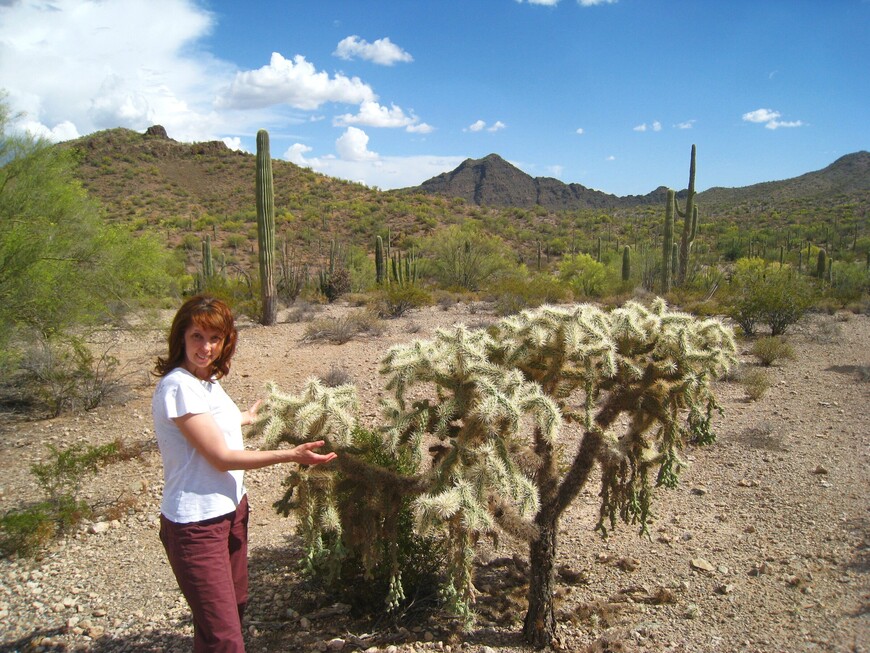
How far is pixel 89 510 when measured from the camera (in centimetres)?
548

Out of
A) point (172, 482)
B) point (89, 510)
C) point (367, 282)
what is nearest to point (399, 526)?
point (172, 482)

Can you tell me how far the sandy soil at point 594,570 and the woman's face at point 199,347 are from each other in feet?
6.55

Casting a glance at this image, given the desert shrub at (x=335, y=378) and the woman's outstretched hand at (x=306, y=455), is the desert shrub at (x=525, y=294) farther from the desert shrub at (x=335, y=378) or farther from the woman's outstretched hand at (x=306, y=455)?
the woman's outstretched hand at (x=306, y=455)

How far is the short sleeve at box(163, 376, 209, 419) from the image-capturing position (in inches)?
99.0

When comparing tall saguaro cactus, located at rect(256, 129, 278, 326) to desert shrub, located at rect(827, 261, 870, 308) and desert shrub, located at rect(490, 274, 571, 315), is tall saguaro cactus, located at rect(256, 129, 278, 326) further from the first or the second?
desert shrub, located at rect(827, 261, 870, 308)

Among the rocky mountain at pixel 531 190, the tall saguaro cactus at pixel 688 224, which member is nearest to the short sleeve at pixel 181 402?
the tall saguaro cactus at pixel 688 224

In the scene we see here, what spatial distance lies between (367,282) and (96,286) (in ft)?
49.6

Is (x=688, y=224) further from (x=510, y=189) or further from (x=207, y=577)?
(x=510, y=189)

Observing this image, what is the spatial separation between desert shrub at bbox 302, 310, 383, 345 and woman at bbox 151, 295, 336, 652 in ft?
31.7

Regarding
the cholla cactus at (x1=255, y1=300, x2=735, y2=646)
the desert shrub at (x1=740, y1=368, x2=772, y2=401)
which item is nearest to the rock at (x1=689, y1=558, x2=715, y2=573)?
the cholla cactus at (x1=255, y1=300, x2=735, y2=646)

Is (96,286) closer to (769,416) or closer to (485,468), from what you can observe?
(485,468)

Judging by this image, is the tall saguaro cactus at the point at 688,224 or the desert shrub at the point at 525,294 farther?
the tall saguaro cactus at the point at 688,224

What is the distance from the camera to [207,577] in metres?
2.57

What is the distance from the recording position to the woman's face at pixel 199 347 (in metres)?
2.70
